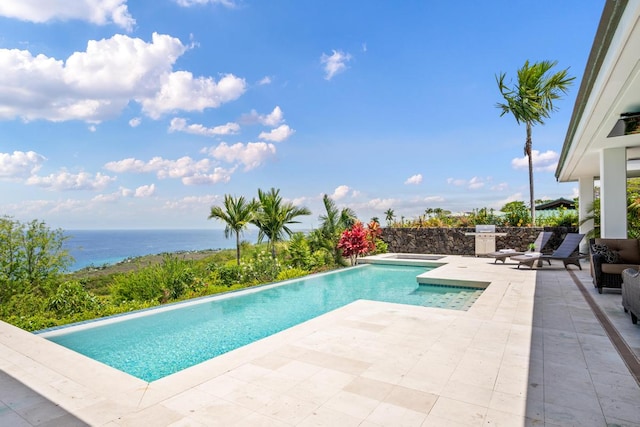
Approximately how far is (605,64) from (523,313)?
3479 millimetres

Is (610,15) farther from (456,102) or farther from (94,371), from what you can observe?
(456,102)

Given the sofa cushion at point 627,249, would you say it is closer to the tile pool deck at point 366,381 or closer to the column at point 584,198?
the tile pool deck at point 366,381

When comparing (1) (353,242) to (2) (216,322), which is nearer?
(2) (216,322)

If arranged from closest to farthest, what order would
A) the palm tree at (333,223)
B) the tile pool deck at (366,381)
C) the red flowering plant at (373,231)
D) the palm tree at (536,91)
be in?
the tile pool deck at (366,381) → the palm tree at (333,223) → the red flowering plant at (373,231) → the palm tree at (536,91)

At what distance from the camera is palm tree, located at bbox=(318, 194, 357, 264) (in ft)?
41.9

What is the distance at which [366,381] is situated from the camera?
10.2ft


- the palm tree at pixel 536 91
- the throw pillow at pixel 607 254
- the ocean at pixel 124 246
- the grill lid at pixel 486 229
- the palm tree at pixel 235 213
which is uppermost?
the palm tree at pixel 536 91

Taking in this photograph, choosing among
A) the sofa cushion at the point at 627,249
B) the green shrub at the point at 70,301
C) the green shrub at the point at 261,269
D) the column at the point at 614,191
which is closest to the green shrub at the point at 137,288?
the green shrub at the point at 70,301

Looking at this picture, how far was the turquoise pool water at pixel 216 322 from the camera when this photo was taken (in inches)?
187

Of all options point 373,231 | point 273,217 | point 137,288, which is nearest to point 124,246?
point 373,231

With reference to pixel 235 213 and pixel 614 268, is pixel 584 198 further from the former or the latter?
pixel 235 213

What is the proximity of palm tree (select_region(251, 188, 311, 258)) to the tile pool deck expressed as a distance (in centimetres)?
665

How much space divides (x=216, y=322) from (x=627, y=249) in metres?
7.95

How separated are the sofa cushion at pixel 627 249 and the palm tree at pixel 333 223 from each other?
303 inches
